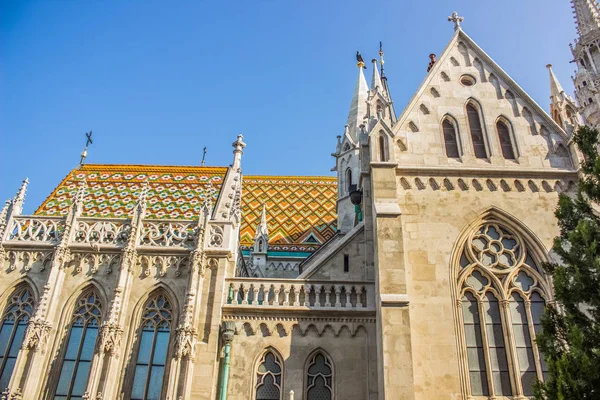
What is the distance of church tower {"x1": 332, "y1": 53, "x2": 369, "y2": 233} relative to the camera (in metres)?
21.9

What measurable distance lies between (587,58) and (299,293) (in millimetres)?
29660

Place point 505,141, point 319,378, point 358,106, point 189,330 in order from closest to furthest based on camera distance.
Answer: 1. point 189,330
2. point 319,378
3. point 505,141
4. point 358,106

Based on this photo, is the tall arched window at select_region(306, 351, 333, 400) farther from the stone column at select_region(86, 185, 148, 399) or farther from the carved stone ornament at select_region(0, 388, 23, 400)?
the carved stone ornament at select_region(0, 388, 23, 400)

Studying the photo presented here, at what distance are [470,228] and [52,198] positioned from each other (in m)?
13.4

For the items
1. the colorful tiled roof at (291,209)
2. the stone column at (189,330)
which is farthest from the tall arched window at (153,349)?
the colorful tiled roof at (291,209)

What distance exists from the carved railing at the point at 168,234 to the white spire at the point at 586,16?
1222 inches

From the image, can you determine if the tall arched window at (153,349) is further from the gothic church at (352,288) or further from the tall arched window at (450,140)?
the tall arched window at (450,140)

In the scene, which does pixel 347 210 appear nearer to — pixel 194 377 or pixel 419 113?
pixel 419 113

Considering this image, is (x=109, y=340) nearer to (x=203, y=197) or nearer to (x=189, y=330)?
(x=189, y=330)

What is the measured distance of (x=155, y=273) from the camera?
1300 centimetres

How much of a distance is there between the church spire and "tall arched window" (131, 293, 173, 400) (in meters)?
14.2

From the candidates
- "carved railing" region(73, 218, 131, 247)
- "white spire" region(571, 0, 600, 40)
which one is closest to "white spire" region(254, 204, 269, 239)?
"carved railing" region(73, 218, 131, 247)

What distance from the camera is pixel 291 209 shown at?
2425 centimetres

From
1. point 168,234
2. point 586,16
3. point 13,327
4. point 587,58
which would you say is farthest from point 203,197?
point 586,16
